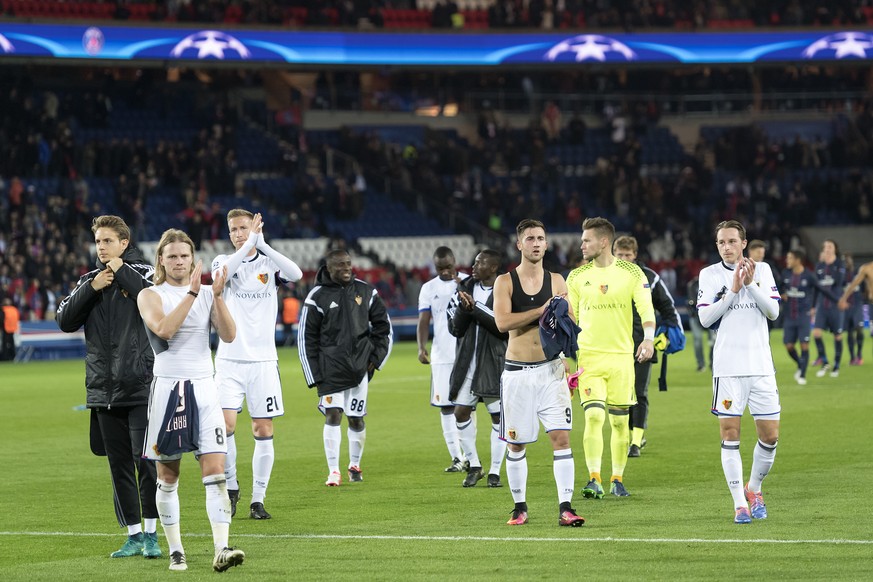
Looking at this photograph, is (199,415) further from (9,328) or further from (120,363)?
(9,328)

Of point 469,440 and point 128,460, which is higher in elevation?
point 128,460

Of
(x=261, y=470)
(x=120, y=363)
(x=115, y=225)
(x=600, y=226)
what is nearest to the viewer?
(x=115, y=225)

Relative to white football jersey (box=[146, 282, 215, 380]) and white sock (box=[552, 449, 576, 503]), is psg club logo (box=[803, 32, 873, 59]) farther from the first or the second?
Result: white football jersey (box=[146, 282, 215, 380])

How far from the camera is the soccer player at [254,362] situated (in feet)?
39.3

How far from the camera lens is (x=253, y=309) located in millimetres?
12141

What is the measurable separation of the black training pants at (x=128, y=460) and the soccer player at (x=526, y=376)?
2762 millimetres

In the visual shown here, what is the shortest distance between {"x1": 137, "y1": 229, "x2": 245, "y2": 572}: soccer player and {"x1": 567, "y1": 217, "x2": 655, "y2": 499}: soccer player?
14.2ft

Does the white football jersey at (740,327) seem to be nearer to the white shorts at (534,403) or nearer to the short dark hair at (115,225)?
the white shorts at (534,403)

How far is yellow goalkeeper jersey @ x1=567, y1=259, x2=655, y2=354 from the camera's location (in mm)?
12648

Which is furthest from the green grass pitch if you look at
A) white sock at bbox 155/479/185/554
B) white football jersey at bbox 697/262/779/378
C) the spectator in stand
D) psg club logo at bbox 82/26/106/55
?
psg club logo at bbox 82/26/106/55

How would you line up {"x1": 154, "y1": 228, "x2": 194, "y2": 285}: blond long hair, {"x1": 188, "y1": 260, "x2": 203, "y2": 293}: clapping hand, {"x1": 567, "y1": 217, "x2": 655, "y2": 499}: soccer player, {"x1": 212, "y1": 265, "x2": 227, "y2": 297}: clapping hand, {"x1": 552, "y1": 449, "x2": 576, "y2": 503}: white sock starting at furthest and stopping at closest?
{"x1": 567, "y1": 217, "x2": 655, "y2": 499}: soccer player → {"x1": 552, "y1": 449, "x2": 576, "y2": 503}: white sock → {"x1": 154, "y1": 228, "x2": 194, "y2": 285}: blond long hair → {"x1": 212, "y1": 265, "x2": 227, "y2": 297}: clapping hand → {"x1": 188, "y1": 260, "x2": 203, "y2": 293}: clapping hand

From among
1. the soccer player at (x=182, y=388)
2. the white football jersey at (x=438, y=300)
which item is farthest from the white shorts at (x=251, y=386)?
the white football jersey at (x=438, y=300)

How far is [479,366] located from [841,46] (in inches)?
1452

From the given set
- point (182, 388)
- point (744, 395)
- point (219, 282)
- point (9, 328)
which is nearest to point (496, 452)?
point (744, 395)
